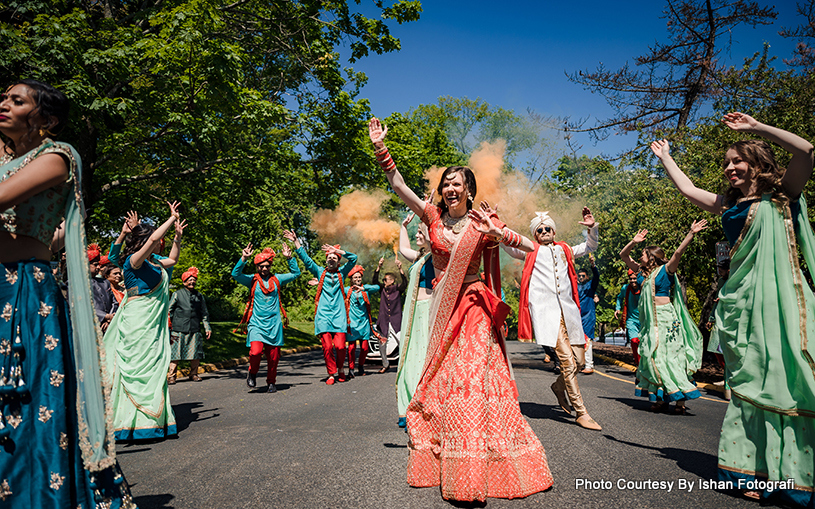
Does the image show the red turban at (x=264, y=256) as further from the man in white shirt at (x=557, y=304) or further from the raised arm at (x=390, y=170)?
the raised arm at (x=390, y=170)

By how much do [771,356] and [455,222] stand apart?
238cm

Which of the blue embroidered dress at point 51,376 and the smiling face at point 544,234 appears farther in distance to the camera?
the smiling face at point 544,234

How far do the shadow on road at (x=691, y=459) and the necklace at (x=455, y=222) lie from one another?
2591mm

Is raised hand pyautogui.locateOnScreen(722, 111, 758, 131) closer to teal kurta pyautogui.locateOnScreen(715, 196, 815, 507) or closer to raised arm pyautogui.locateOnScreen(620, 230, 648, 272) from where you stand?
teal kurta pyautogui.locateOnScreen(715, 196, 815, 507)

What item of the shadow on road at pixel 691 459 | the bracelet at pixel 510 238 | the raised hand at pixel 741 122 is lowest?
the shadow on road at pixel 691 459

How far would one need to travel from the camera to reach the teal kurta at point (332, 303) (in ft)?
34.6

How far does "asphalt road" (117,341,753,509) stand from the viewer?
11.6 feet

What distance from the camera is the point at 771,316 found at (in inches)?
145

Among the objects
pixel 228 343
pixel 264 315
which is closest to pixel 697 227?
pixel 264 315

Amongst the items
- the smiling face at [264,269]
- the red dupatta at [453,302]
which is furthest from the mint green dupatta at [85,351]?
the smiling face at [264,269]


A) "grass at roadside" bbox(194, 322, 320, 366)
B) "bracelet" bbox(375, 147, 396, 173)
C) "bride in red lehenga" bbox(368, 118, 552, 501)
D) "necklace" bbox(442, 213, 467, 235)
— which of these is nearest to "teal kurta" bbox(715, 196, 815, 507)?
"bride in red lehenga" bbox(368, 118, 552, 501)

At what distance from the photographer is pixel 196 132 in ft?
39.2

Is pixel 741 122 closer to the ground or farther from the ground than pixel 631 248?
farther from the ground

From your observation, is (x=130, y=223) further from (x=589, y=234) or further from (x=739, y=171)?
(x=739, y=171)
